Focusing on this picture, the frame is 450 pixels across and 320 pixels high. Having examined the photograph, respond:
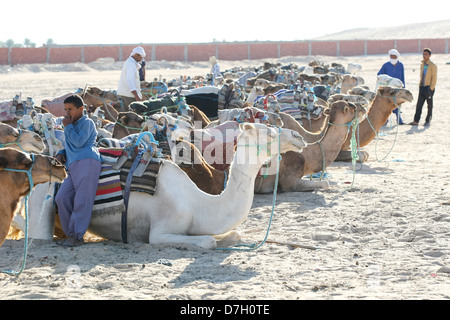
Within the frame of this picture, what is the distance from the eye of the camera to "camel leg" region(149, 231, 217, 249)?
21.0ft

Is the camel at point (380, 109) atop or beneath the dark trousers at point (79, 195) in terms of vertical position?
atop

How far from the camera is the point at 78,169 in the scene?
6391 mm

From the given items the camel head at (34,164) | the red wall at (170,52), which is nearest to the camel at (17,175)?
the camel head at (34,164)

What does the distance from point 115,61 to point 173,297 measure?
4863cm

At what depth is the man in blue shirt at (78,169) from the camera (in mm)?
6355

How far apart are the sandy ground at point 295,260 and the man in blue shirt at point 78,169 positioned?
253 mm

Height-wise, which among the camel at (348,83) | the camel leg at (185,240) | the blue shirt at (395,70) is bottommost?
the camel leg at (185,240)

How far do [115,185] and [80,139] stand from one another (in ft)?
1.68

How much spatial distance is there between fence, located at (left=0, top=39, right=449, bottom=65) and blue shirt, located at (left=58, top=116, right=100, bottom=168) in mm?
42980

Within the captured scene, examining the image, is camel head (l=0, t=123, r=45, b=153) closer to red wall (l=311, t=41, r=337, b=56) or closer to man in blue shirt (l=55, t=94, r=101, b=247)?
man in blue shirt (l=55, t=94, r=101, b=247)

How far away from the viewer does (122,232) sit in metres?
6.59

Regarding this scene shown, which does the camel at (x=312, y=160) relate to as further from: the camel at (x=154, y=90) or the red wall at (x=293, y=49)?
the red wall at (x=293, y=49)

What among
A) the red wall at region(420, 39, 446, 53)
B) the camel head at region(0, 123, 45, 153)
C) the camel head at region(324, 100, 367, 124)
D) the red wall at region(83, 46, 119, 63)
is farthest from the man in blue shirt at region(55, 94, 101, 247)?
the red wall at region(420, 39, 446, 53)

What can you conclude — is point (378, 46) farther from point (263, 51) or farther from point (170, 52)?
point (170, 52)
